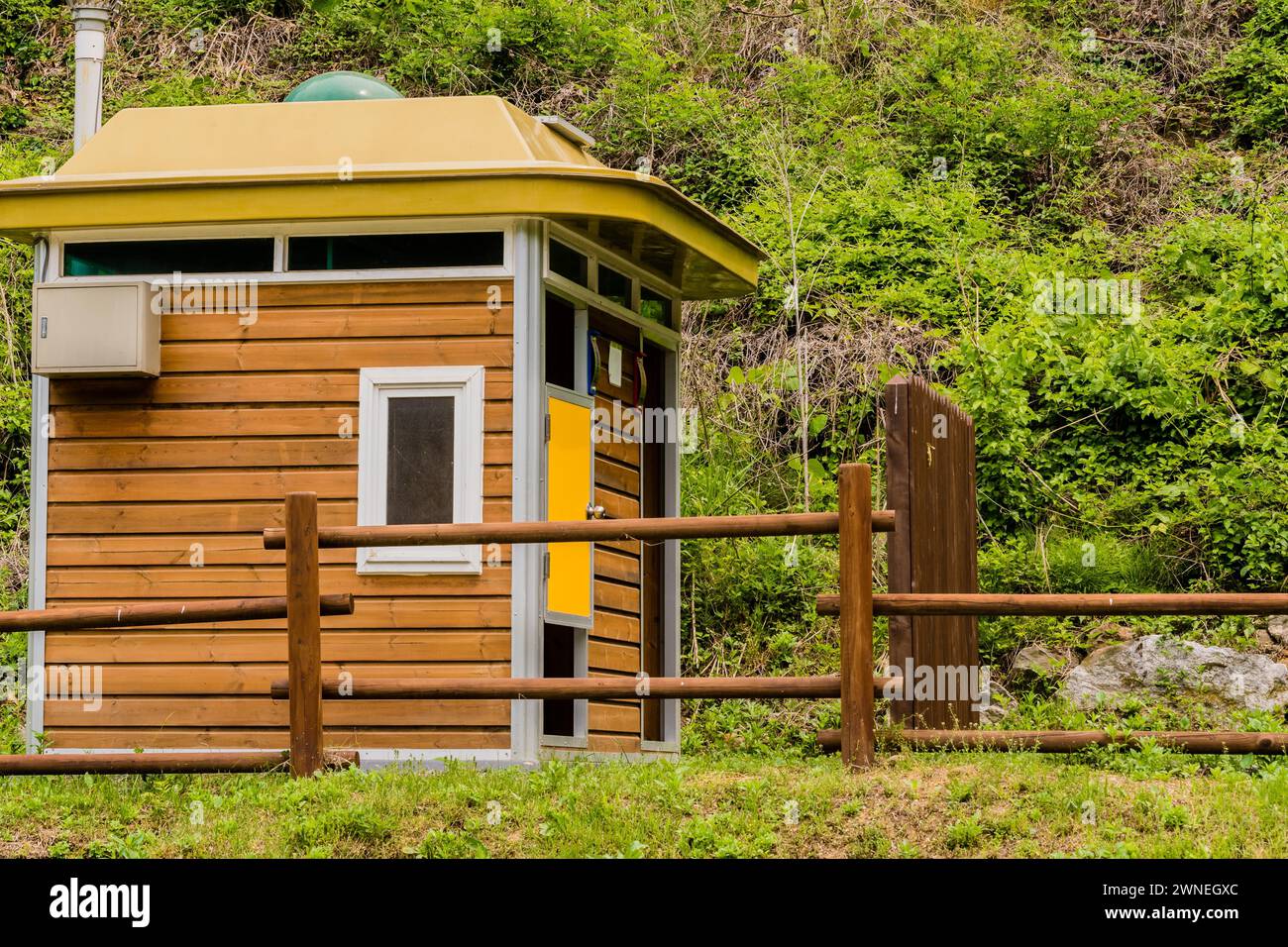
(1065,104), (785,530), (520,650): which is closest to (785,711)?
(520,650)

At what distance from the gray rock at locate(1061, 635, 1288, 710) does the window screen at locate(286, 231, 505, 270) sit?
17.2ft

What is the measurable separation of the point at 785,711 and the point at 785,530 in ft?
15.8

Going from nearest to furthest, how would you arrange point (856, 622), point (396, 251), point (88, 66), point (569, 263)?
point (856, 622)
point (396, 251)
point (569, 263)
point (88, 66)

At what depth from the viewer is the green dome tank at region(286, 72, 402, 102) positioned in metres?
9.94

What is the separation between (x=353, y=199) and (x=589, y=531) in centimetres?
250

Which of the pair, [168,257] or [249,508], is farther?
[168,257]

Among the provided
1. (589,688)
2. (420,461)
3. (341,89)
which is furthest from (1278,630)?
(341,89)

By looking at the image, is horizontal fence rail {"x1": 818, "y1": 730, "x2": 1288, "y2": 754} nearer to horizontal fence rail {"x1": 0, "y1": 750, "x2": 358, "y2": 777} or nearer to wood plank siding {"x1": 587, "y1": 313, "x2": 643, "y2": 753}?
wood plank siding {"x1": 587, "y1": 313, "x2": 643, "y2": 753}

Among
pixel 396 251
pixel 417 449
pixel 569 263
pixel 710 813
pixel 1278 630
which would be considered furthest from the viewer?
pixel 1278 630

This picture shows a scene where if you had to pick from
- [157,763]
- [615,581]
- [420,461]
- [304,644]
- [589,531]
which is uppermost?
[420,461]

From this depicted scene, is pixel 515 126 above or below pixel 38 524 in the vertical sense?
above

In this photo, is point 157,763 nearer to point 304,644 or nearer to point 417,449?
point 304,644

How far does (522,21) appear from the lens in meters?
18.6

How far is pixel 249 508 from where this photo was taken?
28.7 feet
